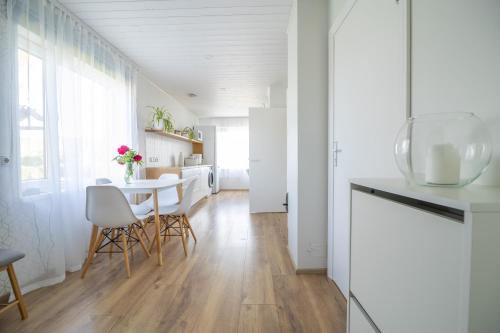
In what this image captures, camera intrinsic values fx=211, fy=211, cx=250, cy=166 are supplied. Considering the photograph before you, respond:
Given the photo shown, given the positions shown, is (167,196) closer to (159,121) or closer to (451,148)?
(159,121)

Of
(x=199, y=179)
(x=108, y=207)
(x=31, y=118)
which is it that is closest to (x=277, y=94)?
(x=199, y=179)

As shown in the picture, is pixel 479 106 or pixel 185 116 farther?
pixel 185 116

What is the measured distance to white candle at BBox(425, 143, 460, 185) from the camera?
1.83 feet

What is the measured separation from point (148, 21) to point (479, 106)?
9.00 ft

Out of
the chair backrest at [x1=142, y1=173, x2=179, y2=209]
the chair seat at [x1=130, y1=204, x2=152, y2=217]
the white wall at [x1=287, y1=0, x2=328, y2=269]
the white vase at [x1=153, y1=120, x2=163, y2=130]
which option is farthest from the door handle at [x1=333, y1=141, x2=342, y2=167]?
the white vase at [x1=153, y1=120, x2=163, y2=130]

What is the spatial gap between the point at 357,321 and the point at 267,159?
3261mm

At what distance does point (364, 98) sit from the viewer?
132 cm

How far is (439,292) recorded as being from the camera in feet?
1.48

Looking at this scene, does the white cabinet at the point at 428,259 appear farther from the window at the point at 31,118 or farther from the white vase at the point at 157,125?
the white vase at the point at 157,125

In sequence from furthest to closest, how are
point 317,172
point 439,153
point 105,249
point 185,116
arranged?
point 185,116 → point 105,249 → point 317,172 → point 439,153

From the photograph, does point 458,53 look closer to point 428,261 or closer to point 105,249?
point 428,261

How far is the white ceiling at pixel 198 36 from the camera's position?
2.04 metres

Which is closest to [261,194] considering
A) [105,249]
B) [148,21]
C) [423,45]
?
[105,249]

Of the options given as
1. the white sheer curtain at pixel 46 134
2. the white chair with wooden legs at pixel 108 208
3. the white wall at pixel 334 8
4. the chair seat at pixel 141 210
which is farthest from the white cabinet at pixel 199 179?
the white wall at pixel 334 8
